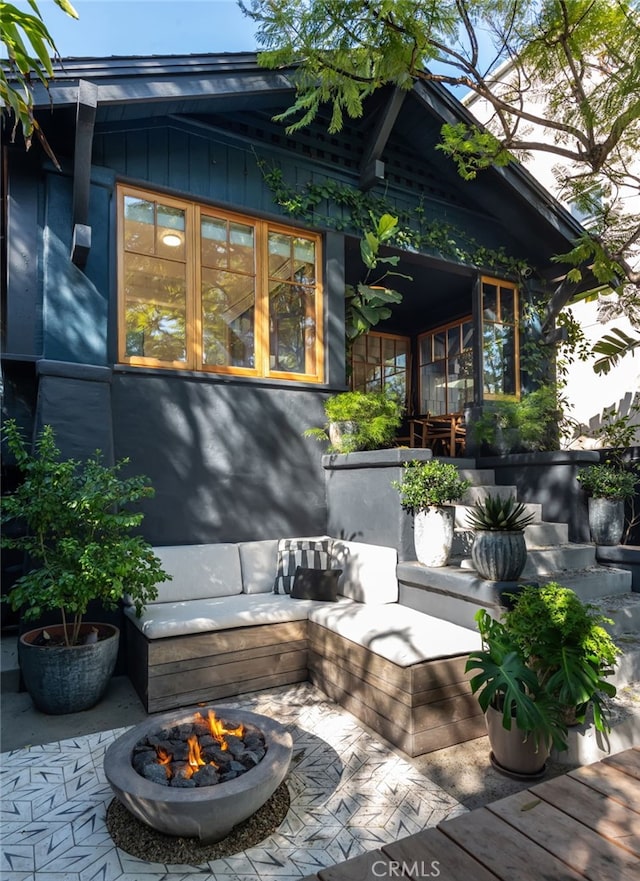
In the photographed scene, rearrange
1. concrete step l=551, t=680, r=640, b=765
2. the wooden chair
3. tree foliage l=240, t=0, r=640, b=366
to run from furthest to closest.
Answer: the wooden chair
tree foliage l=240, t=0, r=640, b=366
concrete step l=551, t=680, r=640, b=765

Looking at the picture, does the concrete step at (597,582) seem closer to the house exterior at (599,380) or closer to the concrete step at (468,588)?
the concrete step at (468,588)

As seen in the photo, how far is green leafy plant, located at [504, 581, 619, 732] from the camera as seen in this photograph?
2309mm

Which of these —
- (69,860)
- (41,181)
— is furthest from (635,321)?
(69,860)

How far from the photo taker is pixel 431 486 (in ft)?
12.4

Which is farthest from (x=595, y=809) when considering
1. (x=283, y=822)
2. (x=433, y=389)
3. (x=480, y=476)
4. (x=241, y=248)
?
(x=433, y=389)

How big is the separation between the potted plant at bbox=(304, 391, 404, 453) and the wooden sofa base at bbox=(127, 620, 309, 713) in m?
1.77

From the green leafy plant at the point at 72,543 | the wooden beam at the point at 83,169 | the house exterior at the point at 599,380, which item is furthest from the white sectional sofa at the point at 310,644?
the house exterior at the point at 599,380

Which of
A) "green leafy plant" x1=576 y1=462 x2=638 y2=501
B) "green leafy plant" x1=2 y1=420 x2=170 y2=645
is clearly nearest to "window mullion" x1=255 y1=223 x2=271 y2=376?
"green leafy plant" x1=2 y1=420 x2=170 y2=645

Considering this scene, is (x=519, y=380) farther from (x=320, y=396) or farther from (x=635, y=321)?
(x=320, y=396)

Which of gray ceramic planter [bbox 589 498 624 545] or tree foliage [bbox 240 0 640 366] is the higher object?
tree foliage [bbox 240 0 640 366]

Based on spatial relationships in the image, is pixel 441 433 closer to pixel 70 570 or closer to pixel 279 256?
pixel 279 256

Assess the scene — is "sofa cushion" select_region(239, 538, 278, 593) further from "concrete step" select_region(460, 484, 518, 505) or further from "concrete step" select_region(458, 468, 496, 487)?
"concrete step" select_region(458, 468, 496, 487)

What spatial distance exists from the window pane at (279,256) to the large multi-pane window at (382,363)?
2823mm

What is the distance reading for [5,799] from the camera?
2311 mm
